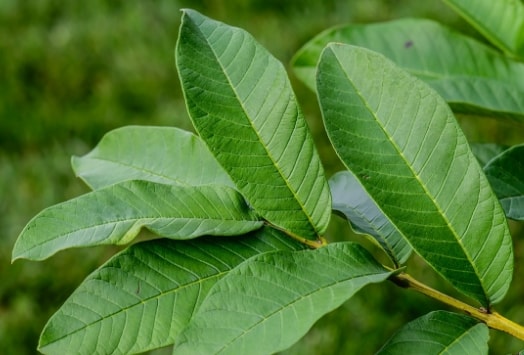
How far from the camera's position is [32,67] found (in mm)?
3023

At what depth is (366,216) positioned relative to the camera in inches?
29.2

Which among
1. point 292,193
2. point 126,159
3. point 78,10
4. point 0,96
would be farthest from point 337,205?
point 78,10

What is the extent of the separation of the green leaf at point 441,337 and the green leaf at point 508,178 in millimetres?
166

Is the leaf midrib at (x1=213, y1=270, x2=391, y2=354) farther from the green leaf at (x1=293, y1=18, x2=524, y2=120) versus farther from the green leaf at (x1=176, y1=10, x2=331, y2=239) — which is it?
the green leaf at (x1=293, y1=18, x2=524, y2=120)

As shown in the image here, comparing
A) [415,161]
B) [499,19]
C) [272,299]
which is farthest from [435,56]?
[272,299]

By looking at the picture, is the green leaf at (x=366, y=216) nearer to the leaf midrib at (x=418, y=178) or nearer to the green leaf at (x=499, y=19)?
the leaf midrib at (x=418, y=178)

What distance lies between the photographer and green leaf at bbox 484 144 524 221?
29.7 inches

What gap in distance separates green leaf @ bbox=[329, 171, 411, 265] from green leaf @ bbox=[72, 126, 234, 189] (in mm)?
118

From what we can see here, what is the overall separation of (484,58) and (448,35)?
0.06 metres

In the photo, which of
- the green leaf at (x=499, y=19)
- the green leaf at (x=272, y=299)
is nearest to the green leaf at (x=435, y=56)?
the green leaf at (x=499, y=19)

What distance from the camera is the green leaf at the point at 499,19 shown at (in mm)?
986

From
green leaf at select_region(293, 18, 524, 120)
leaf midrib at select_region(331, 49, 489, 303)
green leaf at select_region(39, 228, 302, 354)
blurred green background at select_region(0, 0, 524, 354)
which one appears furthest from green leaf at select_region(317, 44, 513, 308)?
blurred green background at select_region(0, 0, 524, 354)

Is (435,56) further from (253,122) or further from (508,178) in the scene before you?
(253,122)

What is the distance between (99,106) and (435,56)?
2010 millimetres
